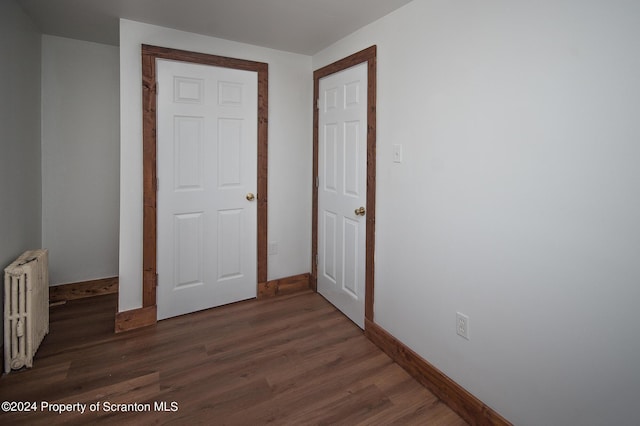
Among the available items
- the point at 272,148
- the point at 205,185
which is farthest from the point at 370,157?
the point at 205,185

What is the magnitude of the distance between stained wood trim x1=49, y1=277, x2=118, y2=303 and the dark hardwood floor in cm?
33

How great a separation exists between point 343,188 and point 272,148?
821 mm

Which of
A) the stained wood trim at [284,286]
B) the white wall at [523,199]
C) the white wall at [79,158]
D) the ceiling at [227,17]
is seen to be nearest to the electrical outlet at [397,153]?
the white wall at [523,199]

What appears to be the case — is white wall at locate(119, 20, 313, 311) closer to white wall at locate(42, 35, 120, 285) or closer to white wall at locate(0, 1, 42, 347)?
white wall at locate(0, 1, 42, 347)

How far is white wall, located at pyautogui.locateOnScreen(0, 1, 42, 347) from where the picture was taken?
209 centimetres

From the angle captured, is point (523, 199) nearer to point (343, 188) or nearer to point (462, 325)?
point (462, 325)

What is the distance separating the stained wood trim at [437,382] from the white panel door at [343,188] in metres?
0.33

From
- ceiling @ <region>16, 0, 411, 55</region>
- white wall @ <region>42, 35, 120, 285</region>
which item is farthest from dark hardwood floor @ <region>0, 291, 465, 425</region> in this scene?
ceiling @ <region>16, 0, 411, 55</region>

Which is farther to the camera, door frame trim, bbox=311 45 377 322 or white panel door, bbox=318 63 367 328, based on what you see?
white panel door, bbox=318 63 367 328

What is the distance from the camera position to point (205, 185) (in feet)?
9.35

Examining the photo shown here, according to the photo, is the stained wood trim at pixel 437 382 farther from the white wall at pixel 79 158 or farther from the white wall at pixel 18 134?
the white wall at pixel 79 158

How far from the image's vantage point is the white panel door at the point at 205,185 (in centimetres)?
268

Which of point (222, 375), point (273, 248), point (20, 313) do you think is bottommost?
point (222, 375)

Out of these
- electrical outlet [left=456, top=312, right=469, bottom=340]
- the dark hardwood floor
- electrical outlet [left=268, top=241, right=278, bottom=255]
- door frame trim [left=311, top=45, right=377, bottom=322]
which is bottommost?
the dark hardwood floor
